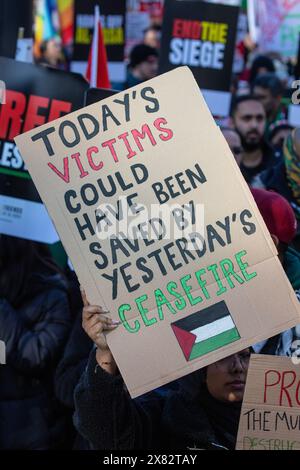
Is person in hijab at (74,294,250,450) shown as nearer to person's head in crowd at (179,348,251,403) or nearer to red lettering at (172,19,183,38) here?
person's head in crowd at (179,348,251,403)

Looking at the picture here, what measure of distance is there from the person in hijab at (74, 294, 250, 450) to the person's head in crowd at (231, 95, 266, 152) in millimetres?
4208

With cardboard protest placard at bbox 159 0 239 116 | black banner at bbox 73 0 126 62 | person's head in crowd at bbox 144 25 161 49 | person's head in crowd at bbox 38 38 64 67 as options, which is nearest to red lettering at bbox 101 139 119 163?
cardboard protest placard at bbox 159 0 239 116

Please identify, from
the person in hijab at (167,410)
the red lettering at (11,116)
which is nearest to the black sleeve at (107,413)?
the person in hijab at (167,410)

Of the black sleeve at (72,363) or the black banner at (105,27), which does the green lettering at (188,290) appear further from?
the black banner at (105,27)

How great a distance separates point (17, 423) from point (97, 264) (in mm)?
1473

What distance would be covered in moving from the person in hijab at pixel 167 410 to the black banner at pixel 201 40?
4262 millimetres

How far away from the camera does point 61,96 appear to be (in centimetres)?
444

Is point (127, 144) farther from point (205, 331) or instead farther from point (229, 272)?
point (205, 331)

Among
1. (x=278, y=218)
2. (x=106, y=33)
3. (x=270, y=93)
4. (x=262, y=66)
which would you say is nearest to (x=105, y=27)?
(x=106, y=33)

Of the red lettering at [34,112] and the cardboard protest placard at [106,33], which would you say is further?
the cardboard protest placard at [106,33]

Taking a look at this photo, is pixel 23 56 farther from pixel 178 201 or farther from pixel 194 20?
pixel 178 201

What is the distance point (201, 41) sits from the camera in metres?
7.12

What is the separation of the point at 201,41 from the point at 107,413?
461 centimetres

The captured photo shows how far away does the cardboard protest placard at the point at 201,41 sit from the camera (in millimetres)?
7066
